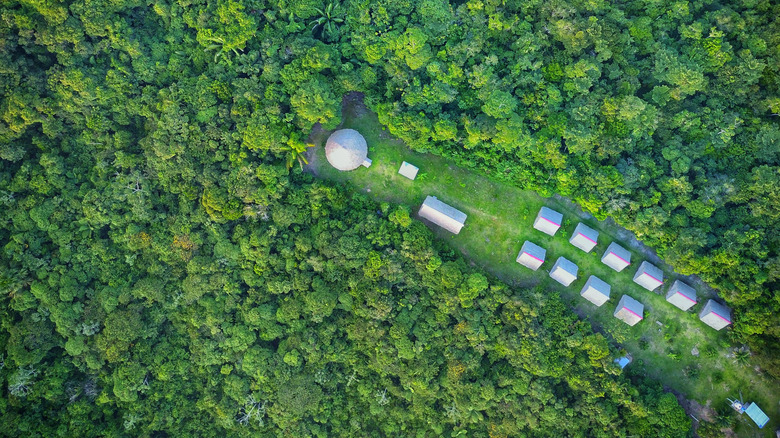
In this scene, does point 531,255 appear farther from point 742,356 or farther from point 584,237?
point 742,356

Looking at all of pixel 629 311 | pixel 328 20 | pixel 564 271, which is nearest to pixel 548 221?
pixel 564 271

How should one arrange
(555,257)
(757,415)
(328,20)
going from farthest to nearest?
1. (555,257)
2. (328,20)
3. (757,415)

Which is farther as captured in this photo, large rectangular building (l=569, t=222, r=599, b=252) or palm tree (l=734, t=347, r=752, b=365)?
large rectangular building (l=569, t=222, r=599, b=252)

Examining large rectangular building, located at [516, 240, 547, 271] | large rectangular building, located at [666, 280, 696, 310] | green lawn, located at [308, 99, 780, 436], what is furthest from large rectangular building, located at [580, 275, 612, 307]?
large rectangular building, located at [666, 280, 696, 310]

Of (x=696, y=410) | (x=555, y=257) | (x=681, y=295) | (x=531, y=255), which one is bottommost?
Answer: (x=696, y=410)

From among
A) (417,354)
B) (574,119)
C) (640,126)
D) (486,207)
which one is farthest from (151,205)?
(640,126)

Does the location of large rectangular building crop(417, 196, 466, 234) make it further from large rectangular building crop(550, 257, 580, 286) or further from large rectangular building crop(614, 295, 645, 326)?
large rectangular building crop(614, 295, 645, 326)
